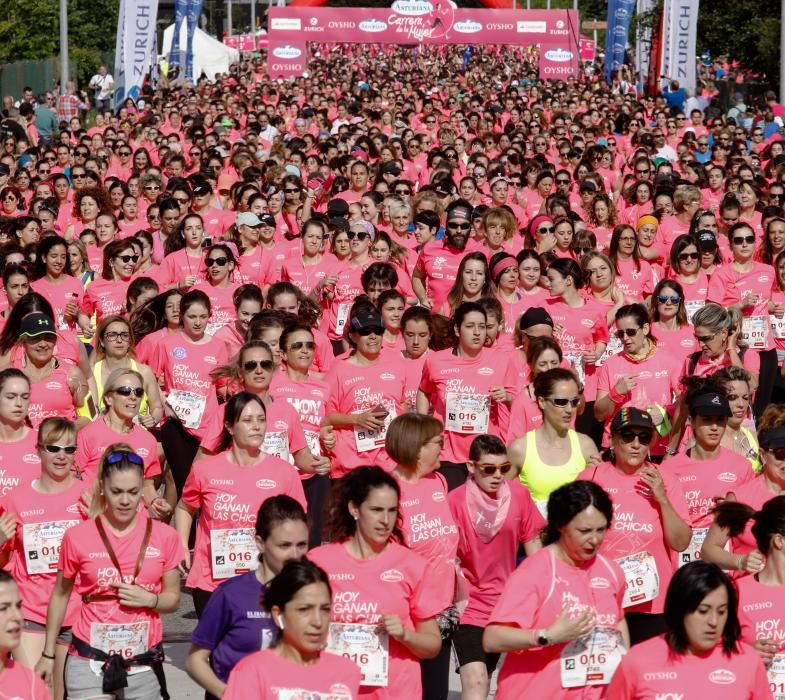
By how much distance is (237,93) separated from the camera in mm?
37531

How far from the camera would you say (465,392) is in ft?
30.8

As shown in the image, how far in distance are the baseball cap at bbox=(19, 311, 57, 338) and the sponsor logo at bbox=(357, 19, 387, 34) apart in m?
37.6

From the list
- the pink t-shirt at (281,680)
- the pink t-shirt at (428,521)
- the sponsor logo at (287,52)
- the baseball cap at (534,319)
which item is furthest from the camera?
the sponsor logo at (287,52)

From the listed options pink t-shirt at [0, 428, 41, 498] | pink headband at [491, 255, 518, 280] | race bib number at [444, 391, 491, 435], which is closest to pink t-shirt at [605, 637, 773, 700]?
pink t-shirt at [0, 428, 41, 498]

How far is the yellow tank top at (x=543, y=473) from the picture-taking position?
26.5 ft

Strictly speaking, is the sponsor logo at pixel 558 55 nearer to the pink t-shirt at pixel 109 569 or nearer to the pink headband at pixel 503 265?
the pink headband at pixel 503 265

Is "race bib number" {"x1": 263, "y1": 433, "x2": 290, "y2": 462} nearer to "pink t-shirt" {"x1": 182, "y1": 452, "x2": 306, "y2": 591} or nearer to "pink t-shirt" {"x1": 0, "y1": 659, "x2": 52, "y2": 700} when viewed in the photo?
"pink t-shirt" {"x1": 182, "y1": 452, "x2": 306, "y2": 591}

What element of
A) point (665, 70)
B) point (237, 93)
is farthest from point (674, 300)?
point (237, 93)

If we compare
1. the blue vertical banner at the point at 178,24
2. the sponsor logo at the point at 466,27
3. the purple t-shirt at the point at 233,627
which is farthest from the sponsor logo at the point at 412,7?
the purple t-shirt at the point at 233,627

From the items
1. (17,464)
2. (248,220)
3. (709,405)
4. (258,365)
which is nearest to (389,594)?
(709,405)

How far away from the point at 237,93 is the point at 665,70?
937 centimetres

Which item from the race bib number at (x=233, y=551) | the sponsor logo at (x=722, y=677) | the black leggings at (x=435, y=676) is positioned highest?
the race bib number at (x=233, y=551)

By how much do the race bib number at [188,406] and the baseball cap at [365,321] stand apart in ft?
3.83

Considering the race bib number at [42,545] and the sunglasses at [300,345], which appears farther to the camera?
the sunglasses at [300,345]
